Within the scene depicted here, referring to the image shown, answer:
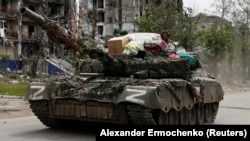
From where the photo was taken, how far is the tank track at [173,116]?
7.88m

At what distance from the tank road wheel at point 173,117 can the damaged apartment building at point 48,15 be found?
993 inches

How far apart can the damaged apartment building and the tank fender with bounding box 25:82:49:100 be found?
24.8 meters

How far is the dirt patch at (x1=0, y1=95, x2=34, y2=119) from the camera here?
13.0 m

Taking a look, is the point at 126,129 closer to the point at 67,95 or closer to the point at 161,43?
the point at 67,95

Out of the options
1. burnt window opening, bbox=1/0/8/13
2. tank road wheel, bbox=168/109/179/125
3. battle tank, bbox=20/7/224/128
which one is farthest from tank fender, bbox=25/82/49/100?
burnt window opening, bbox=1/0/8/13

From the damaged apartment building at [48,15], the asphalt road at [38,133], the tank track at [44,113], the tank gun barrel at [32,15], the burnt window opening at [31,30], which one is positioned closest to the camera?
the tank gun barrel at [32,15]

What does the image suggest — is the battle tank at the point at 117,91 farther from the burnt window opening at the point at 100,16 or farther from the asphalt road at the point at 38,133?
the burnt window opening at the point at 100,16

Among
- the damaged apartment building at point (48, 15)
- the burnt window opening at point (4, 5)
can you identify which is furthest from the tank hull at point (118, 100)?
the burnt window opening at point (4, 5)

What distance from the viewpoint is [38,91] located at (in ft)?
29.4

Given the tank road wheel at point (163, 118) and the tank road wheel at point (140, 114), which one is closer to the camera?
the tank road wheel at point (140, 114)

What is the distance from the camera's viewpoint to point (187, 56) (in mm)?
10273

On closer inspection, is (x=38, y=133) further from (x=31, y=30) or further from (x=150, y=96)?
(x=31, y=30)

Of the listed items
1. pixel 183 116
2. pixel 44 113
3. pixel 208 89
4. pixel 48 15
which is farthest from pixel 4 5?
pixel 183 116

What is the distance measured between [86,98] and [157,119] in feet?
4.29
